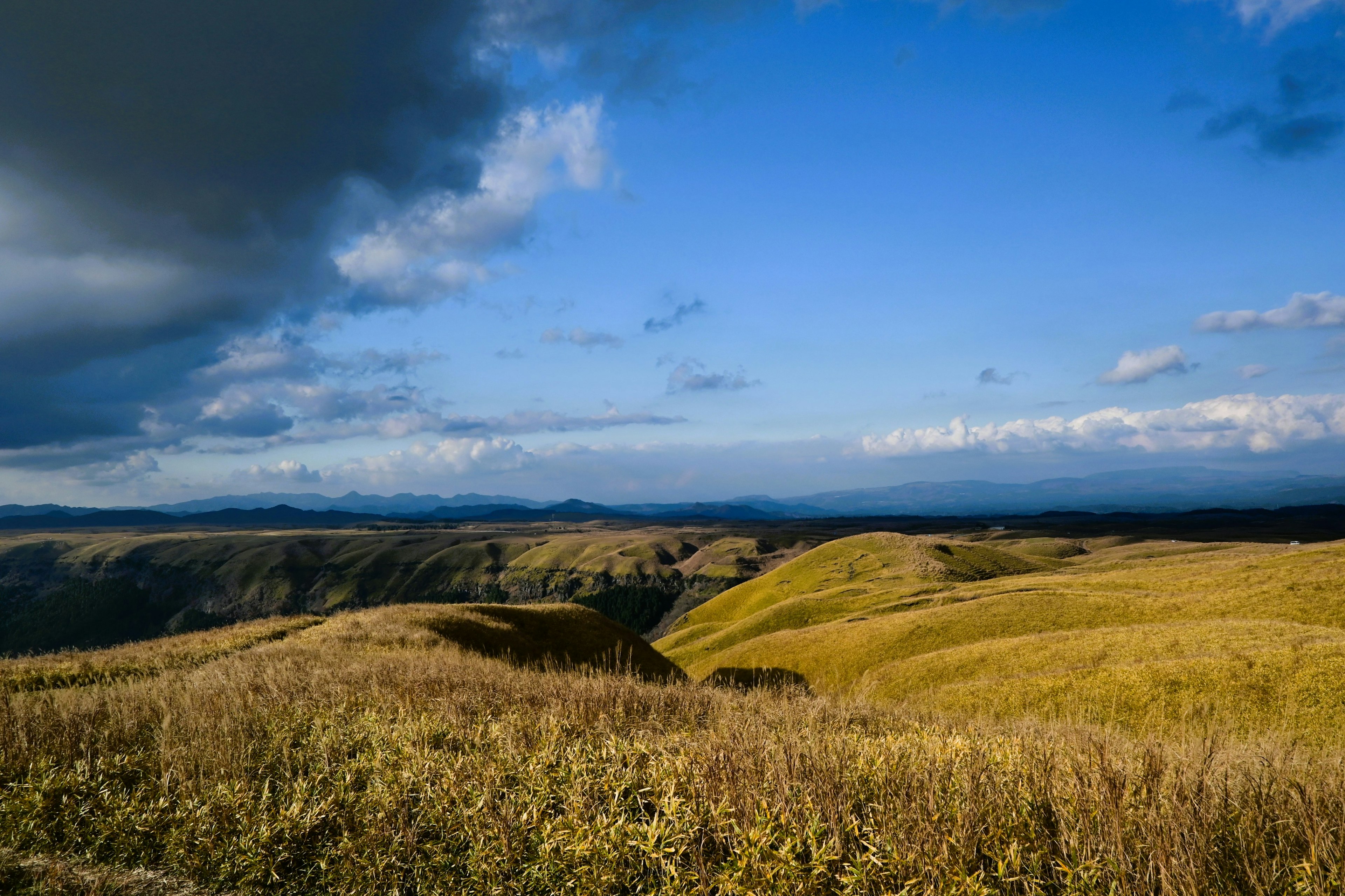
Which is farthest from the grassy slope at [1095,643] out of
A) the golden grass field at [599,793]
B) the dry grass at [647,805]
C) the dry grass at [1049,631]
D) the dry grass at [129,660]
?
the dry grass at [129,660]

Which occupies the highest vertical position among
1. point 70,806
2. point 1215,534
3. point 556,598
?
point 70,806

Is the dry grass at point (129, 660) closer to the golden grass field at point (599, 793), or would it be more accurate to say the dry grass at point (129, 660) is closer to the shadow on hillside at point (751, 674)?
the golden grass field at point (599, 793)

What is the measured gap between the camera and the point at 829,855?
5480 millimetres

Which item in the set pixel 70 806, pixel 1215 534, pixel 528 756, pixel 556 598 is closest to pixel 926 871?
pixel 528 756

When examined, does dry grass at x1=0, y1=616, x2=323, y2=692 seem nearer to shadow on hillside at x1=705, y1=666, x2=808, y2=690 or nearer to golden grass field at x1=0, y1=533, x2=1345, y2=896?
golden grass field at x1=0, y1=533, x2=1345, y2=896

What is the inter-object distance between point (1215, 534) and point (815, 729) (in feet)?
835

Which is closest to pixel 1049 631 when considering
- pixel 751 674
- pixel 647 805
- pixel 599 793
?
pixel 751 674

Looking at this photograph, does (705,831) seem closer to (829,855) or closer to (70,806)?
(829,855)

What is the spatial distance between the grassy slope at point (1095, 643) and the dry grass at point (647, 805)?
4.33 m

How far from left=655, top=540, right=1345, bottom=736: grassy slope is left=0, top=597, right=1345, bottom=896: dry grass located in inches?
171

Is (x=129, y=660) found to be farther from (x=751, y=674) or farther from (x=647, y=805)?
(x=751, y=674)

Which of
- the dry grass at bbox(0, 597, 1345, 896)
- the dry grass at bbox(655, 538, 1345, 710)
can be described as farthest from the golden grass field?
the dry grass at bbox(655, 538, 1345, 710)

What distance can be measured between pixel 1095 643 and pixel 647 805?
37.5 meters

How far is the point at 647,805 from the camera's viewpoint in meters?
7.41
